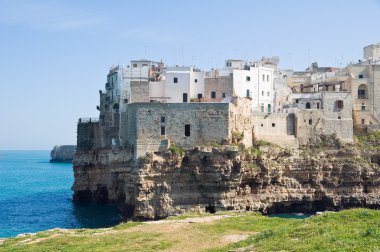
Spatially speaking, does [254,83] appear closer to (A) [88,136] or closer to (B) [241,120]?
(B) [241,120]

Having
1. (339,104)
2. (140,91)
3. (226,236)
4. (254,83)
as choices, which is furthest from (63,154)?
(226,236)

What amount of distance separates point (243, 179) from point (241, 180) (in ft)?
2.38

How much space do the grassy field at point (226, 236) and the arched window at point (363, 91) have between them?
31.1m

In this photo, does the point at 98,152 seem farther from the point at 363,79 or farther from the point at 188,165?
A: the point at 363,79

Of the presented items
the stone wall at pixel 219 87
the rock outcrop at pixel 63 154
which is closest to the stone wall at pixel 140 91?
the stone wall at pixel 219 87

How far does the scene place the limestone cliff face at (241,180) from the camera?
48.1 meters

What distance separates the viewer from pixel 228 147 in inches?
1921

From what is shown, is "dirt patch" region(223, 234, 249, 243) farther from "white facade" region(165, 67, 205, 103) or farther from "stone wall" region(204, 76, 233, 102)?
"stone wall" region(204, 76, 233, 102)

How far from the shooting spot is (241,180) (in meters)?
50.4

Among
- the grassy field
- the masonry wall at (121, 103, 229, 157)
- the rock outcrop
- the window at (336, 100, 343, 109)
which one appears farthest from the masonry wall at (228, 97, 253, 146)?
the rock outcrop

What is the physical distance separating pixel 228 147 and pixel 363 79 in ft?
68.3

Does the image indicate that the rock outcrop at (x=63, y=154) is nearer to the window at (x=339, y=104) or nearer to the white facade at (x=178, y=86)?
the white facade at (x=178, y=86)

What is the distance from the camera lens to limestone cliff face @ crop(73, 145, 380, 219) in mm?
48094

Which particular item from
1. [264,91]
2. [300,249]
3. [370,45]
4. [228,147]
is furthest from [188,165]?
[370,45]
